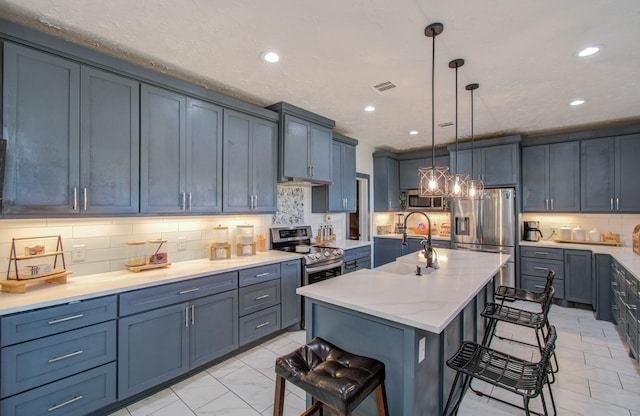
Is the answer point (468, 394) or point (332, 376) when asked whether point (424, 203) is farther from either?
point (332, 376)

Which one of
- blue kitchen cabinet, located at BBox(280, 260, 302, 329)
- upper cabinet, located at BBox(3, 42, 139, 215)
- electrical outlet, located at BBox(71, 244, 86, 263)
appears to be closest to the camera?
upper cabinet, located at BBox(3, 42, 139, 215)

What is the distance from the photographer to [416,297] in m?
1.82

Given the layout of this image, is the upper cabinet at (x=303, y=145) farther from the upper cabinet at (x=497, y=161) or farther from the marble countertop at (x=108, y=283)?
the upper cabinet at (x=497, y=161)

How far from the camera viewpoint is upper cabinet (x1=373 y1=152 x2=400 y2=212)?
5855 millimetres

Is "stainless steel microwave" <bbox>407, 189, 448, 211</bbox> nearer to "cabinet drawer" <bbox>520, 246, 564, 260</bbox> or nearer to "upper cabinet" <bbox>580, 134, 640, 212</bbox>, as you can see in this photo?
"cabinet drawer" <bbox>520, 246, 564, 260</bbox>

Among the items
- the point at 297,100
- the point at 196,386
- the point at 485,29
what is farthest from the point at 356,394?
the point at 297,100

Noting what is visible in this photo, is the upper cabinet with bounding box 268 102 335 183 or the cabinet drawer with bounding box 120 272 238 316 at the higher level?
the upper cabinet with bounding box 268 102 335 183

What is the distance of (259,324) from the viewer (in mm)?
3002

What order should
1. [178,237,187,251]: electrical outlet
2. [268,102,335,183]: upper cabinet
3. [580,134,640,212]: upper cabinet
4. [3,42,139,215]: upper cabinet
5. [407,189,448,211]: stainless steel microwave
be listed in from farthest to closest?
[407,189,448,211]: stainless steel microwave → [580,134,640,212]: upper cabinet → [268,102,335,183]: upper cabinet → [178,237,187,251]: electrical outlet → [3,42,139,215]: upper cabinet

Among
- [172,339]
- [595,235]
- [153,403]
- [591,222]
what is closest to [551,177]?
[591,222]

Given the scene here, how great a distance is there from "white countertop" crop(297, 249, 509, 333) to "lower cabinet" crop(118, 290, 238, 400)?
1.08 m

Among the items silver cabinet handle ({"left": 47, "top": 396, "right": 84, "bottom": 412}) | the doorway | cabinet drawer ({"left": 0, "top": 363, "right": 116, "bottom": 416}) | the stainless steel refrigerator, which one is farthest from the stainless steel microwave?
silver cabinet handle ({"left": 47, "top": 396, "right": 84, "bottom": 412})

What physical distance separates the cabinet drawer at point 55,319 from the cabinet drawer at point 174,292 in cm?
10

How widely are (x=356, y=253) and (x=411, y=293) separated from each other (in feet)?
8.09
